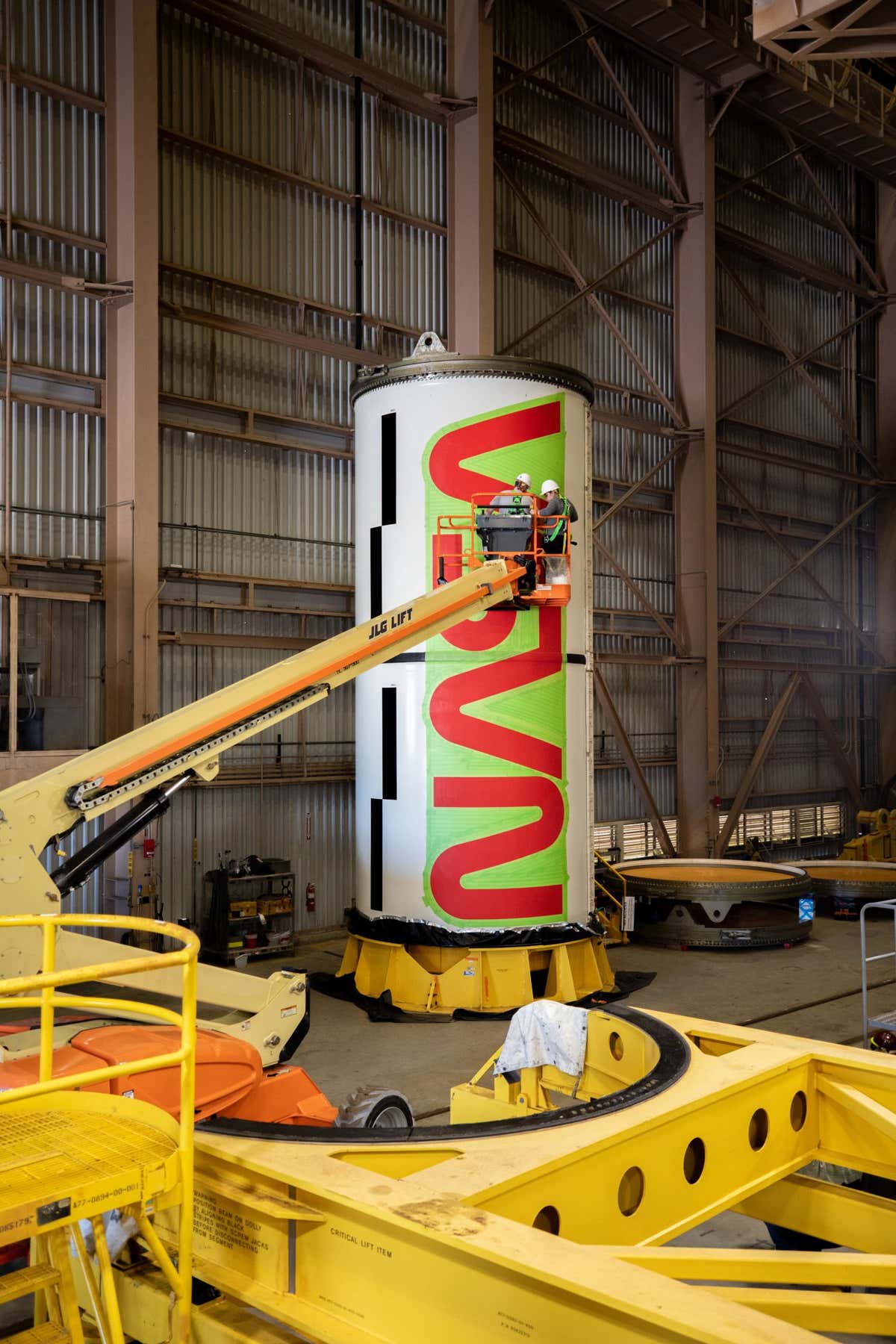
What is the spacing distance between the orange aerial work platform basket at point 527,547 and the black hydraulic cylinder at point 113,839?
164 inches

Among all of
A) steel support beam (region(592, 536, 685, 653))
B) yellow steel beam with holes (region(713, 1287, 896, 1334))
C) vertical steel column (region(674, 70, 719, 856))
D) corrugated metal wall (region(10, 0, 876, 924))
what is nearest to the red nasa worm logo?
corrugated metal wall (region(10, 0, 876, 924))

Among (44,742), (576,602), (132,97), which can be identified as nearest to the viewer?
(44,742)

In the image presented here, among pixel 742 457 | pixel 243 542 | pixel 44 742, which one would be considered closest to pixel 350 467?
pixel 243 542

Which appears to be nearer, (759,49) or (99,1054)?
(99,1054)

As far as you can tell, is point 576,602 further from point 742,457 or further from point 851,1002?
point 742,457

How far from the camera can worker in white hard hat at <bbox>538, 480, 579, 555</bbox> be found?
442 inches

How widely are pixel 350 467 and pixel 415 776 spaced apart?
6.92 metres

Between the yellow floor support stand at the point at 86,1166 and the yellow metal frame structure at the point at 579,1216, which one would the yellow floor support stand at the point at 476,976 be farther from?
the yellow floor support stand at the point at 86,1166

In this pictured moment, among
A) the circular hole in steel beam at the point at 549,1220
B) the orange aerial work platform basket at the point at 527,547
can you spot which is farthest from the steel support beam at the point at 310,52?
the circular hole in steel beam at the point at 549,1220

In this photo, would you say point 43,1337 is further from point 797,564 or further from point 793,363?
point 793,363

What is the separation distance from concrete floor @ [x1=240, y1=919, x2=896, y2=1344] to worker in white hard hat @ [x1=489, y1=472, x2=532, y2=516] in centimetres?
539

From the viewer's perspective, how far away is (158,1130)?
12.4 ft

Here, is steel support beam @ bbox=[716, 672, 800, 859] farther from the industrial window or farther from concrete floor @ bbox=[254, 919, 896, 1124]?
concrete floor @ bbox=[254, 919, 896, 1124]

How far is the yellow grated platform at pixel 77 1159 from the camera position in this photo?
315cm
